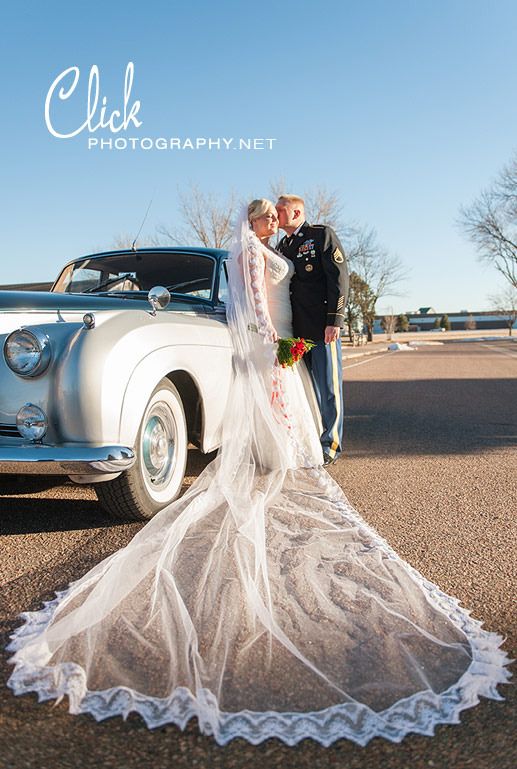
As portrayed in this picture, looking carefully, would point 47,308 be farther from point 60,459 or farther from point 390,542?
point 390,542

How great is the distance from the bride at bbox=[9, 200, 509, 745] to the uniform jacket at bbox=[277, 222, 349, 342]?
1784 mm

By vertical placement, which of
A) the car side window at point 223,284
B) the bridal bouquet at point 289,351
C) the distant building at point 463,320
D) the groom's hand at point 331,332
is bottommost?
the distant building at point 463,320

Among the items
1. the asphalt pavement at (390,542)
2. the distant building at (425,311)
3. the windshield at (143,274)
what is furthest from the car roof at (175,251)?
the distant building at (425,311)

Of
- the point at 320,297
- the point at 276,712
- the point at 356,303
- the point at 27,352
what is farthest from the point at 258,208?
the point at 356,303

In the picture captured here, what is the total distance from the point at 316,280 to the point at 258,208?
2.57ft

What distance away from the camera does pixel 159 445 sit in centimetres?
363

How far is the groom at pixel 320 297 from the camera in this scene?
4.80 metres

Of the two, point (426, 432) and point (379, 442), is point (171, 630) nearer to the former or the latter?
point (379, 442)

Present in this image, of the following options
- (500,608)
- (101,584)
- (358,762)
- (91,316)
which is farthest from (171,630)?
(91,316)

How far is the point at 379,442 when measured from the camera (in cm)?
612

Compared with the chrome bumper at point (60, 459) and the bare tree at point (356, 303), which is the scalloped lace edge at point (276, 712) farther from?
the bare tree at point (356, 303)

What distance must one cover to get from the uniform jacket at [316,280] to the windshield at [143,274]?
626 millimetres

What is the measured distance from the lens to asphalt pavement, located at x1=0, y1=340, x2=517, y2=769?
157 centimetres

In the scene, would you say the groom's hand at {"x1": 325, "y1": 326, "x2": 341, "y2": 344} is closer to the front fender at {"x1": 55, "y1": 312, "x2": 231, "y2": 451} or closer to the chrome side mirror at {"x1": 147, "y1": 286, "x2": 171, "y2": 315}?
the front fender at {"x1": 55, "y1": 312, "x2": 231, "y2": 451}
